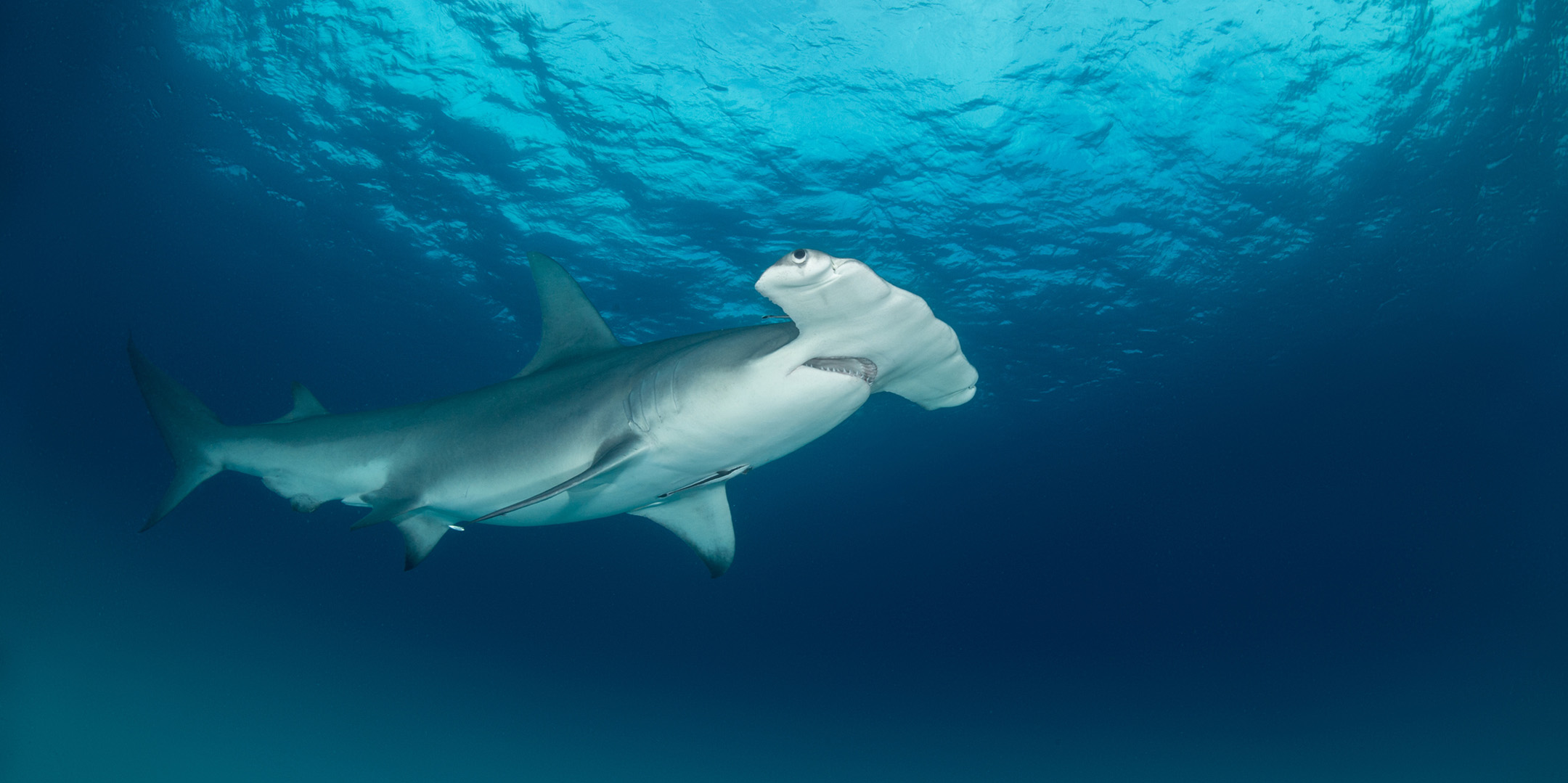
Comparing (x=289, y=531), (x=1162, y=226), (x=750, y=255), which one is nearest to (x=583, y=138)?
(x=750, y=255)

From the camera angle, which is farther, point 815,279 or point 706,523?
point 706,523

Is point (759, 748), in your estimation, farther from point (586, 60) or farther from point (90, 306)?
point (586, 60)

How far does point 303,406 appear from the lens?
4.54 m

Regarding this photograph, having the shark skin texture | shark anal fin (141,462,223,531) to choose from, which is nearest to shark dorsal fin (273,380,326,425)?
the shark skin texture

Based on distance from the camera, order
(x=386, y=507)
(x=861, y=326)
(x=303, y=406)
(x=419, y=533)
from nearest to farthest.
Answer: (x=861, y=326) < (x=386, y=507) < (x=419, y=533) < (x=303, y=406)

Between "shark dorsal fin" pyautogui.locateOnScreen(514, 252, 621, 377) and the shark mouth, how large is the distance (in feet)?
7.23

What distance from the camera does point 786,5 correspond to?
825 cm

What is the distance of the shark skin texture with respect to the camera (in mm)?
2496

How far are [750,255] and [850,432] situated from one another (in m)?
10.4

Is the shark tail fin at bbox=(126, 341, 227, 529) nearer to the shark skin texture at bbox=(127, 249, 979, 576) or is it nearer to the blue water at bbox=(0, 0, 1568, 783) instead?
the shark skin texture at bbox=(127, 249, 979, 576)

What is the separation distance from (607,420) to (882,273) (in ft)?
34.4

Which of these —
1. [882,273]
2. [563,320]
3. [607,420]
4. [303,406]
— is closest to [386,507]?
[303,406]

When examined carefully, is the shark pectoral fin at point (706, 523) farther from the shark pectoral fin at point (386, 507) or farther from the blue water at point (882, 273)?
the blue water at point (882, 273)

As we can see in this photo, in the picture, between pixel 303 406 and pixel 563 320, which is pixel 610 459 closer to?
pixel 563 320
